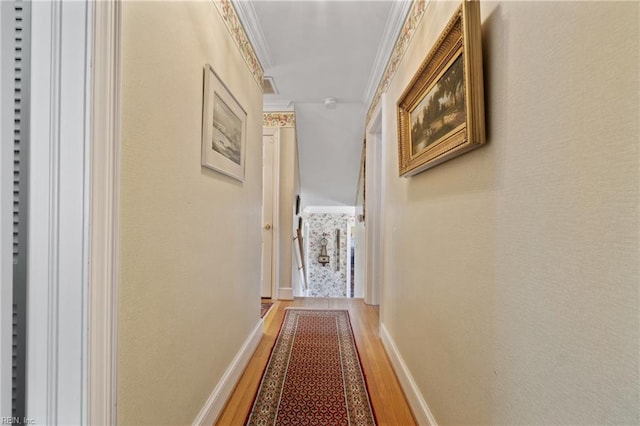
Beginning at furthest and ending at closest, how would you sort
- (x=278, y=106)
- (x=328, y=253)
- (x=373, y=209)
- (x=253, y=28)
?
1. (x=328, y=253)
2. (x=278, y=106)
3. (x=373, y=209)
4. (x=253, y=28)

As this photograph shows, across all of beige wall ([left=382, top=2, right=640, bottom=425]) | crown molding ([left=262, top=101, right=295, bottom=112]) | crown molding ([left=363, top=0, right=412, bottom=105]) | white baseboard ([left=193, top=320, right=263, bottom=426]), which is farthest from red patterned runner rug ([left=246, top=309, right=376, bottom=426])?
crown molding ([left=262, top=101, right=295, bottom=112])

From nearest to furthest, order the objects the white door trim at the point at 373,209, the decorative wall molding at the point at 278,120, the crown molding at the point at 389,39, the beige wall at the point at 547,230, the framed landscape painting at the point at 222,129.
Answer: the beige wall at the point at 547,230
the framed landscape painting at the point at 222,129
the crown molding at the point at 389,39
the white door trim at the point at 373,209
the decorative wall molding at the point at 278,120

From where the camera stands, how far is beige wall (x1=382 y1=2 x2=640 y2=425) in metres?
0.49

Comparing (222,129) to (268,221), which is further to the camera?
(268,221)

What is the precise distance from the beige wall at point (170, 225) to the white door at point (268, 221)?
1.85 m

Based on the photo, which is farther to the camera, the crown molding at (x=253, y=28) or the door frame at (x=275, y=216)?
the door frame at (x=275, y=216)

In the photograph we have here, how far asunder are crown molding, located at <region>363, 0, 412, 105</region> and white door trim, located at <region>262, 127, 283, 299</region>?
128 cm

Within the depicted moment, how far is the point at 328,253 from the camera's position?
7320 millimetres

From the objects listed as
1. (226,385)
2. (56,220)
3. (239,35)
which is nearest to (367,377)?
(226,385)

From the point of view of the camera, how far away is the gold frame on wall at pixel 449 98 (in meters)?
0.87

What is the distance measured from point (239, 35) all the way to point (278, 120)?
180 centimetres

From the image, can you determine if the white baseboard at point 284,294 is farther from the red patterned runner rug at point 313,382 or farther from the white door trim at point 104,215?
the white door trim at point 104,215

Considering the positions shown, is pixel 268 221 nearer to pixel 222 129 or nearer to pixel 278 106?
pixel 278 106

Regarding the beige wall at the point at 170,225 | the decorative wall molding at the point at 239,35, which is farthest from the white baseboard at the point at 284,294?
the decorative wall molding at the point at 239,35
